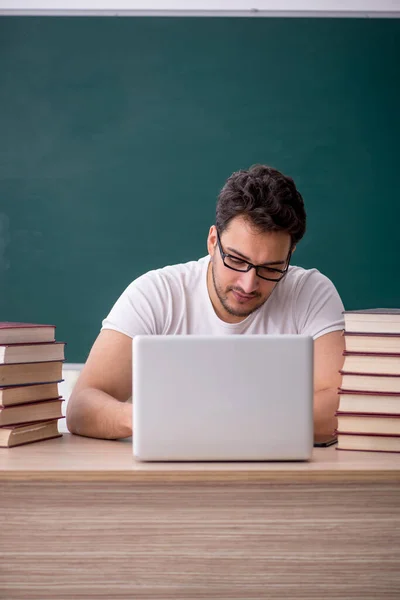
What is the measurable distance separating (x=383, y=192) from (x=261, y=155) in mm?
534

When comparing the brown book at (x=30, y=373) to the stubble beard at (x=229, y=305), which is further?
the stubble beard at (x=229, y=305)

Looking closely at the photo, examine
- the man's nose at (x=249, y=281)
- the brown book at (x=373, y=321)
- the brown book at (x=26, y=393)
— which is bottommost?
the brown book at (x=26, y=393)

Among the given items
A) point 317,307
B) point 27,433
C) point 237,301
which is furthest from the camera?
point 317,307

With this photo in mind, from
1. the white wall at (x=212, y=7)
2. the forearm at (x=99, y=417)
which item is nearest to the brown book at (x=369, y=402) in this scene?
the forearm at (x=99, y=417)

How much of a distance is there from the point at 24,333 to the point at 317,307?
93 centimetres

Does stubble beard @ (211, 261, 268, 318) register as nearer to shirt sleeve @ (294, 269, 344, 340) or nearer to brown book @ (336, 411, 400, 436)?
shirt sleeve @ (294, 269, 344, 340)

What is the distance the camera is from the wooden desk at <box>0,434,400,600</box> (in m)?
1.15

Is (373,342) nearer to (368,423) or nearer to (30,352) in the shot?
(368,423)

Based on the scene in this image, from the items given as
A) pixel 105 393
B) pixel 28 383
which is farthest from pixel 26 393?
pixel 105 393

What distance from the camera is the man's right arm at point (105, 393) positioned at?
154 centimetres

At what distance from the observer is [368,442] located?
52.7 inches

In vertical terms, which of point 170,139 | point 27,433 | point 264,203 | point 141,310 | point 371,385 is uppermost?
point 170,139

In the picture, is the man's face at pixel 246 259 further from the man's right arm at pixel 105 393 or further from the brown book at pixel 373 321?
the brown book at pixel 373 321

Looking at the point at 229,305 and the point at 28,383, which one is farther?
the point at 229,305
